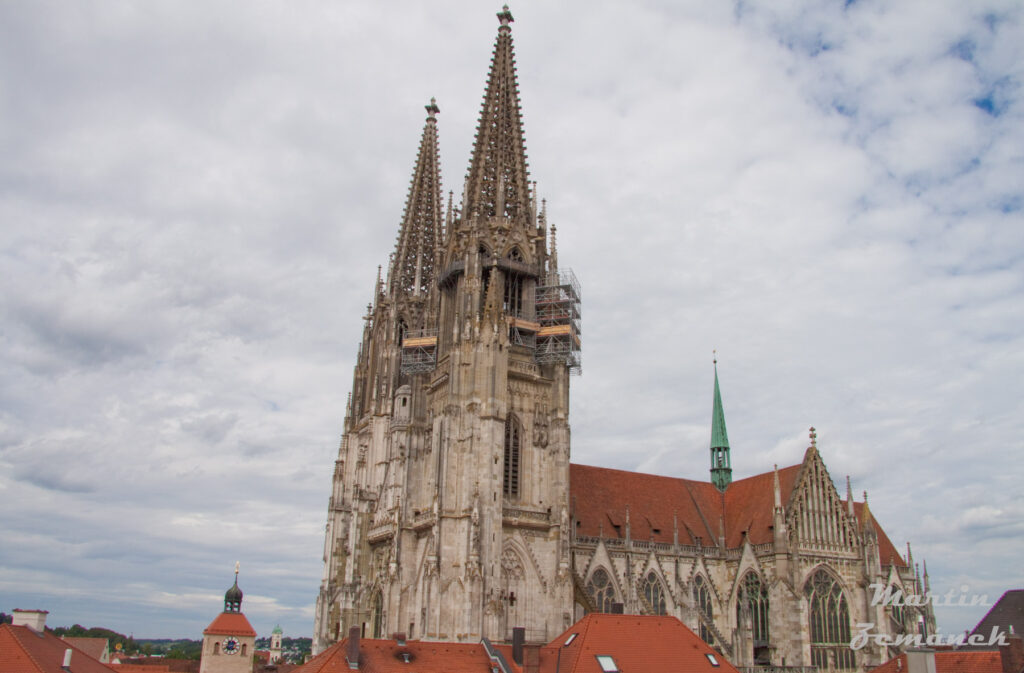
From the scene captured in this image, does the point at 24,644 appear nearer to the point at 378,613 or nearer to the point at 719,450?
the point at 378,613

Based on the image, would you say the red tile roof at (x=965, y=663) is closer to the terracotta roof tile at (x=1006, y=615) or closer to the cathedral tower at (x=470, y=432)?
the terracotta roof tile at (x=1006, y=615)

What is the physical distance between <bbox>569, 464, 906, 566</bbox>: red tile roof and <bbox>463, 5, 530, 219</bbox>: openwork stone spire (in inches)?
648

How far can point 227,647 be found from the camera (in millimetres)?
51219

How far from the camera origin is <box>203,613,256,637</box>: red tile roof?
168 feet

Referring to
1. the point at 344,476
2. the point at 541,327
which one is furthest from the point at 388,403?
the point at 541,327

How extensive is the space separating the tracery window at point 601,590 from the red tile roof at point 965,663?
15.8 m

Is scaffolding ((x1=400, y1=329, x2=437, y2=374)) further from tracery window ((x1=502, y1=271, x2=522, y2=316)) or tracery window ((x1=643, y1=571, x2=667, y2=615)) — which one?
tracery window ((x1=643, y1=571, x2=667, y2=615))

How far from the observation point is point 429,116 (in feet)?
218

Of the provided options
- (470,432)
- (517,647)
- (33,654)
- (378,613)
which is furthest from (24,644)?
(378,613)

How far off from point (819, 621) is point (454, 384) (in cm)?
2511

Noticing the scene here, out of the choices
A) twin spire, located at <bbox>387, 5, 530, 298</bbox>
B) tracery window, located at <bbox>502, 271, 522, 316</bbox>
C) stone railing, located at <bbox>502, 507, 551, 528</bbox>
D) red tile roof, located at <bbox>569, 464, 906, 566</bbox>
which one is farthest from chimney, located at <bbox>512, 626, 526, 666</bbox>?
twin spire, located at <bbox>387, 5, 530, 298</bbox>

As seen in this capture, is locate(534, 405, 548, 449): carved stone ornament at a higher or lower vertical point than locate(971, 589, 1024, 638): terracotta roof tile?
higher

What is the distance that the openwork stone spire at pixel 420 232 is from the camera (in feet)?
196

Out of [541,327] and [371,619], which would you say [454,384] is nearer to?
[541,327]
